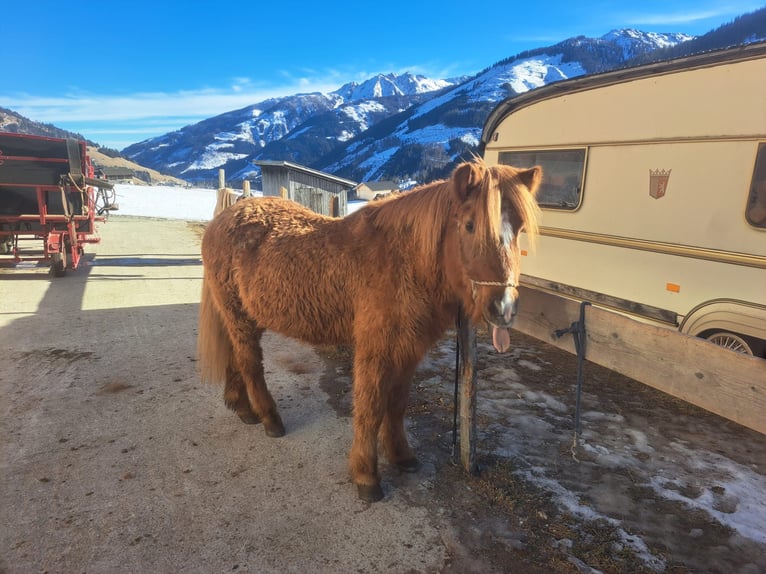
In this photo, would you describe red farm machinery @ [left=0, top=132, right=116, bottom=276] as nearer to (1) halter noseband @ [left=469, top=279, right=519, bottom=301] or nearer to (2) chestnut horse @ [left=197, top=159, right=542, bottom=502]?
(2) chestnut horse @ [left=197, top=159, right=542, bottom=502]

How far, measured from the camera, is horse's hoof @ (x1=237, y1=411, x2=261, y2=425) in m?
3.89

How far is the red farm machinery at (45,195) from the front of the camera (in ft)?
30.9

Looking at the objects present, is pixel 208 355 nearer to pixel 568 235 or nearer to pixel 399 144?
pixel 568 235

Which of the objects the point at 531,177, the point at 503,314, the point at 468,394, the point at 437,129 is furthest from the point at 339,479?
the point at 437,129

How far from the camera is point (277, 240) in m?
3.27

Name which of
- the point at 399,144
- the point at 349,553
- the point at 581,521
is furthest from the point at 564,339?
the point at 399,144

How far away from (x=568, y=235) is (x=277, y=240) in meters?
4.48

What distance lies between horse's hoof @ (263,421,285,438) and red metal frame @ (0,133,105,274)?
890 cm

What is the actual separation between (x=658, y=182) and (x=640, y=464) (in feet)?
10.7

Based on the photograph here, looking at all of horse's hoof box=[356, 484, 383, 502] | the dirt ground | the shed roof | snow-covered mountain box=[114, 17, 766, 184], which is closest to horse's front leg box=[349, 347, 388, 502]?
horse's hoof box=[356, 484, 383, 502]

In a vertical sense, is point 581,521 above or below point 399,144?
below

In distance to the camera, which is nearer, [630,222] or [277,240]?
[277,240]

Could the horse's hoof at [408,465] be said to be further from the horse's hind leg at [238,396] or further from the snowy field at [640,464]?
the horse's hind leg at [238,396]

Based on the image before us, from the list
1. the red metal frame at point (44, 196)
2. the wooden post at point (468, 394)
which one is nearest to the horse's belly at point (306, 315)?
the wooden post at point (468, 394)
